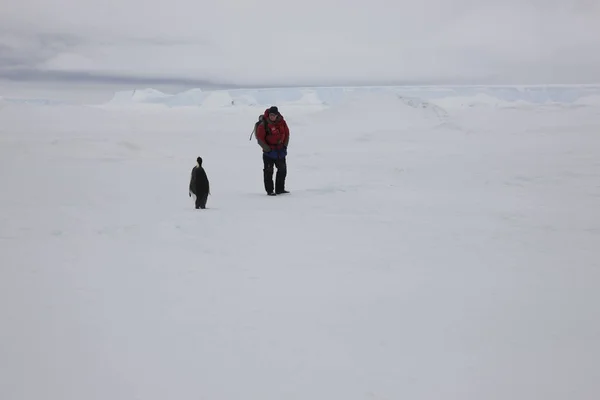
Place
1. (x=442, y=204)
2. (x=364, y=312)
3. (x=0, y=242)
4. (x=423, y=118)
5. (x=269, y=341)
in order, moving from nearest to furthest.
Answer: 1. (x=269, y=341)
2. (x=364, y=312)
3. (x=0, y=242)
4. (x=442, y=204)
5. (x=423, y=118)

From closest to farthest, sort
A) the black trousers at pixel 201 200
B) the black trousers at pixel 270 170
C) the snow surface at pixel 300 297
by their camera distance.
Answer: the snow surface at pixel 300 297 → the black trousers at pixel 201 200 → the black trousers at pixel 270 170

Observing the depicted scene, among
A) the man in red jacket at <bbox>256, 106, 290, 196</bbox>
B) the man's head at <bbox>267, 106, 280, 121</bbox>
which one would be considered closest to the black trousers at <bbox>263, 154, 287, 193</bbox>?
the man in red jacket at <bbox>256, 106, 290, 196</bbox>

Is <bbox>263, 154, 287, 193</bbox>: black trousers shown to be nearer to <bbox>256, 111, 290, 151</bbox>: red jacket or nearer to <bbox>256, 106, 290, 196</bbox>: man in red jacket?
<bbox>256, 106, 290, 196</bbox>: man in red jacket

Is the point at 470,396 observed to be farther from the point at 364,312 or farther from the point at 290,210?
the point at 290,210

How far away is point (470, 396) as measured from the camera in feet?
6.96

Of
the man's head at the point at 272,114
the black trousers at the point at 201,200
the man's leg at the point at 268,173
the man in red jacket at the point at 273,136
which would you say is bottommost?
the black trousers at the point at 201,200

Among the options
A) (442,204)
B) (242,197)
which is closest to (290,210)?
(242,197)

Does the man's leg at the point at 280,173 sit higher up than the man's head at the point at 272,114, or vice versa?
the man's head at the point at 272,114

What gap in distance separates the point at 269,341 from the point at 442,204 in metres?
5.05

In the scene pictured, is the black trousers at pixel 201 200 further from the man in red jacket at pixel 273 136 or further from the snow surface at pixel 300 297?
the man in red jacket at pixel 273 136

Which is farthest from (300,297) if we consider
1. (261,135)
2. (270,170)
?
(270,170)

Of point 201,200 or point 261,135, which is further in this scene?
A: point 261,135

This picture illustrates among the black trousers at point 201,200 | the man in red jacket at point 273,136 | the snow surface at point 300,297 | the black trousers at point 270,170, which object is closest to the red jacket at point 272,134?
the man in red jacket at point 273,136

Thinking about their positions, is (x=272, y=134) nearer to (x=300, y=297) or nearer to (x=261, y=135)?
(x=261, y=135)
